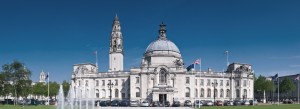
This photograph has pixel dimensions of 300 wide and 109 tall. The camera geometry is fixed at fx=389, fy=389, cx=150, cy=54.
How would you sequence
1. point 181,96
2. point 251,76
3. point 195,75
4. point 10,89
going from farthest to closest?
1. point 251,76
2. point 195,75
3. point 181,96
4. point 10,89

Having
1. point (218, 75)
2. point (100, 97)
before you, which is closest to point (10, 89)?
point (100, 97)

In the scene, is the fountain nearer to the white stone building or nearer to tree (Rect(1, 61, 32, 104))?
tree (Rect(1, 61, 32, 104))

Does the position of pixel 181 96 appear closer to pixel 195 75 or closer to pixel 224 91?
pixel 195 75

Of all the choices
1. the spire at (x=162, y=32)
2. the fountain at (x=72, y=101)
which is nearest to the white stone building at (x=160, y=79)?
the spire at (x=162, y=32)

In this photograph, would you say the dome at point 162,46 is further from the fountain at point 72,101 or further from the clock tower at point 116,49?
the fountain at point 72,101

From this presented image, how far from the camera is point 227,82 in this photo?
121438mm

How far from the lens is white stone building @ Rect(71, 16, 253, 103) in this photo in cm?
10650

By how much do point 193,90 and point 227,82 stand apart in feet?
48.7

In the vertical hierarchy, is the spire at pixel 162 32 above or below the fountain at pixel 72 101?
above

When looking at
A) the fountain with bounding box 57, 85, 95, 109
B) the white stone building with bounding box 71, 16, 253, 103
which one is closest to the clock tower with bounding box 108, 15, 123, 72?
the white stone building with bounding box 71, 16, 253, 103

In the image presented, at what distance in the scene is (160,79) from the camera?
106 meters

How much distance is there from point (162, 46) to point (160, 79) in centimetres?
1305

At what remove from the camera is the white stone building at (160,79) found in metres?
106

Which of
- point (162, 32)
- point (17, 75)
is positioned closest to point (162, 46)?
point (162, 32)
